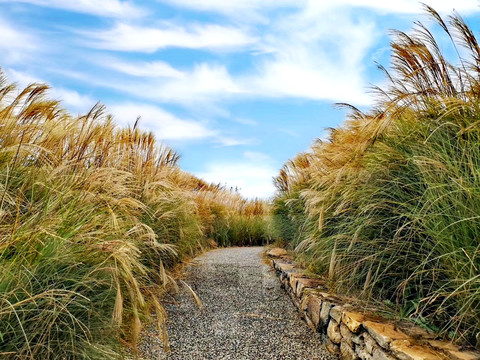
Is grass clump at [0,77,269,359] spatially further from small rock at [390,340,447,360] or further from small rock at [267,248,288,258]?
small rock at [267,248,288,258]

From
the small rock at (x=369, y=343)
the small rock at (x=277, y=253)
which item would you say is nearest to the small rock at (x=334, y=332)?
the small rock at (x=369, y=343)

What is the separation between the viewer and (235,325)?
3.52 meters

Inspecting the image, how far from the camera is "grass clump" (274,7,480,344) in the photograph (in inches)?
83.4

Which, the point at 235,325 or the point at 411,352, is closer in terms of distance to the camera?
the point at 411,352

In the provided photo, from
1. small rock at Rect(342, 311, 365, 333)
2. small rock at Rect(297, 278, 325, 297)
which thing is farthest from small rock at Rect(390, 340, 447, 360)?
small rock at Rect(297, 278, 325, 297)

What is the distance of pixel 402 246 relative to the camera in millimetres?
2566

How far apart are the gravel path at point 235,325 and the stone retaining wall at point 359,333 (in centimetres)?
13

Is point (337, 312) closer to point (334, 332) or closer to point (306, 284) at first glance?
point (334, 332)

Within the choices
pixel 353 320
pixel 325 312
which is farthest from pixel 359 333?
pixel 325 312

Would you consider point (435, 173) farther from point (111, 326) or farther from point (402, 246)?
point (111, 326)

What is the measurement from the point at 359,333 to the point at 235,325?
133 cm

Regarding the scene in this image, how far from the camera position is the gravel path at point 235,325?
2.93 meters

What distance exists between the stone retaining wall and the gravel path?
135 mm

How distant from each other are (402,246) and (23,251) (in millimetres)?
2052
